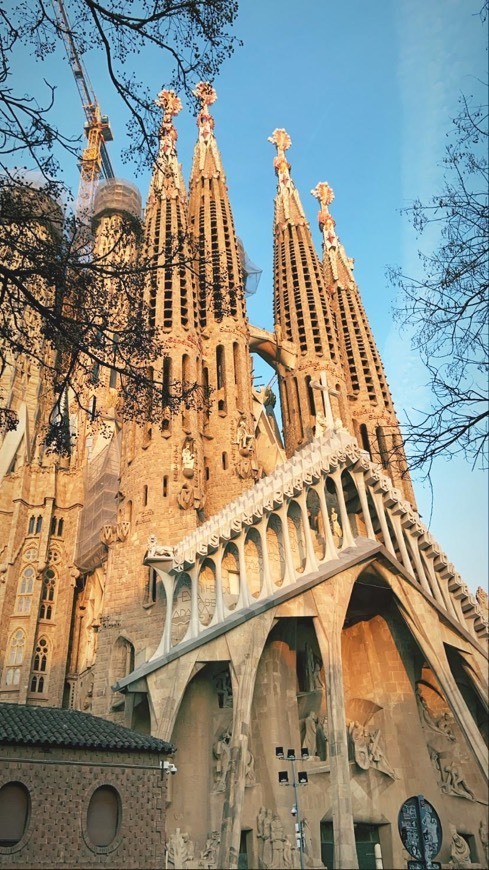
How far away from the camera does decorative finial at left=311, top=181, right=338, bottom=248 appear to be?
1900 inches

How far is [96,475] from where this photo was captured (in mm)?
31672

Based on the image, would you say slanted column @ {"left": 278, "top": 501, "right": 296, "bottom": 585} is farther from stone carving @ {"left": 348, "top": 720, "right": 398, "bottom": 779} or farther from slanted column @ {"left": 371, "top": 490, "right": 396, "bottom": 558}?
stone carving @ {"left": 348, "top": 720, "right": 398, "bottom": 779}

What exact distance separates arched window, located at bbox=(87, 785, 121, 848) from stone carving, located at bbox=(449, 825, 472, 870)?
10429 millimetres

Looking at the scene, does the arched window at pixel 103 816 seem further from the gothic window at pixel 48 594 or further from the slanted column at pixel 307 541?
the gothic window at pixel 48 594

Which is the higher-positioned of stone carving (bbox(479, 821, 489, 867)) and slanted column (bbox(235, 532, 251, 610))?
slanted column (bbox(235, 532, 251, 610))

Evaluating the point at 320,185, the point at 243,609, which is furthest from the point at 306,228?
the point at 243,609

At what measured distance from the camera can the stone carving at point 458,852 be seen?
19.6 meters

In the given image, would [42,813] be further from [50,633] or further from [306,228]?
[306,228]

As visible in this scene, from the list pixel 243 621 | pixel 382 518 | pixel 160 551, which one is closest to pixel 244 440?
pixel 382 518

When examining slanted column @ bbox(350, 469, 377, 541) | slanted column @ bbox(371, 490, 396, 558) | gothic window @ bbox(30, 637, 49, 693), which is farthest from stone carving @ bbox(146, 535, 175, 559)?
gothic window @ bbox(30, 637, 49, 693)

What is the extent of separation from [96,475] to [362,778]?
17.0m

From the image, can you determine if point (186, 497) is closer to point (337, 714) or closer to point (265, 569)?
point (265, 569)

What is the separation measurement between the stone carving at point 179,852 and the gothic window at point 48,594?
539 inches

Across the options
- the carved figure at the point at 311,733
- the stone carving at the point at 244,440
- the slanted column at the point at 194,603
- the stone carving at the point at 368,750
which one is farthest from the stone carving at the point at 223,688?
the stone carving at the point at 244,440
